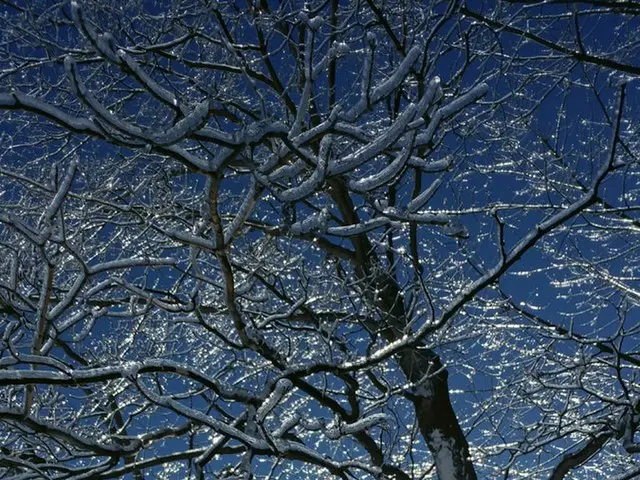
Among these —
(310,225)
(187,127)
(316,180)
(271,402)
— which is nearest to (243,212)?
(310,225)

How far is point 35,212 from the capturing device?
6691 millimetres

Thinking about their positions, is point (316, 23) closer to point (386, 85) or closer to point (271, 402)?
point (386, 85)

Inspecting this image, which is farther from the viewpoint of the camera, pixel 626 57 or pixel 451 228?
pixel 626 57

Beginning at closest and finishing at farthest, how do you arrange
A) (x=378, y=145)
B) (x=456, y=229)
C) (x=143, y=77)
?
(x=143, y=77) < (x=378, y=145) < (x=456, y=229)

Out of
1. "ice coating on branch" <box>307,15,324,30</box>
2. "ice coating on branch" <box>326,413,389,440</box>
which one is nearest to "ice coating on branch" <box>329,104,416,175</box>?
"ice coating on branch" <box>307,15,324,30</box>

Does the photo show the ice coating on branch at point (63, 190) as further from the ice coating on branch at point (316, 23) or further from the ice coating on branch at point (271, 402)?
the ice coating on branch at point (316, 23)

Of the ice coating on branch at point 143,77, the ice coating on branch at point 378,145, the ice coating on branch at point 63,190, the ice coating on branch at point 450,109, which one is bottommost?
the ice coating on branch at point 378,145

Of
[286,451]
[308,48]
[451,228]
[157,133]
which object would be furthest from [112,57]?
[286,451]

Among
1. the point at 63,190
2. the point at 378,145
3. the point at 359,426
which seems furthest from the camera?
the point at 359,426

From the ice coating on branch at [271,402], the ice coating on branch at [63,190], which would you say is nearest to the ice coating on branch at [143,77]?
the ice coating on branch at [63,190]

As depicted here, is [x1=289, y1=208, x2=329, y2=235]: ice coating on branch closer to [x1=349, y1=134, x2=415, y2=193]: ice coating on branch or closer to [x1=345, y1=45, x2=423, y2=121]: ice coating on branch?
[x1=349, y1=134, x2=415, y2=193]: ice coating on branch

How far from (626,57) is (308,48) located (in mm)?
5168

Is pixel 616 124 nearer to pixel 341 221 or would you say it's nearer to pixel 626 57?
pixel 626 57

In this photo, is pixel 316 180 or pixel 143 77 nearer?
pixel 143 77
